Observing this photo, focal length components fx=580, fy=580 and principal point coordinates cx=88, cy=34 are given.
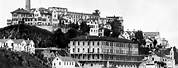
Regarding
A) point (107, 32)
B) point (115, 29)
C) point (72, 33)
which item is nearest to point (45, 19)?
point (107, 32)

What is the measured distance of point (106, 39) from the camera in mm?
151625

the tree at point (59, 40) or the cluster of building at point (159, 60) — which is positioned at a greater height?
the tree at point (59, 40)

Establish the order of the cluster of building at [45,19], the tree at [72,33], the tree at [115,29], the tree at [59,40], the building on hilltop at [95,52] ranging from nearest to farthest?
1. the building on hilltop at [95,52]
2. the tree at [59,40]
3. the tree at [72,33]
4. the tree at [115,29]
5. the cluster of building at [45,19]

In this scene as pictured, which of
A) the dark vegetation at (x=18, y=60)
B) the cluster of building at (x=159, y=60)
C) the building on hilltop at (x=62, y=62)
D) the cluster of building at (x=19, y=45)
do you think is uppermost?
the cluster of building at (x=19, y=45)

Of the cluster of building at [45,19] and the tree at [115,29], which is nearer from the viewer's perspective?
the tree at [115,29]

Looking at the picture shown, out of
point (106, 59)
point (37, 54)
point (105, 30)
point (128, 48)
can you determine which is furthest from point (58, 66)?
point (105, 30)

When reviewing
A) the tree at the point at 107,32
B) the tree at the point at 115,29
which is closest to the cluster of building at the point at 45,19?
the tree at the point at 107,32

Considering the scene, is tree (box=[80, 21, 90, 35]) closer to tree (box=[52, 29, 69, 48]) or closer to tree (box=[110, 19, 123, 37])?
tree (box=[110, 19, 123, 37])

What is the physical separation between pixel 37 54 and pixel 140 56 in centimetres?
3824

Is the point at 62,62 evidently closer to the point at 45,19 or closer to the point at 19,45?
the point at 19,45

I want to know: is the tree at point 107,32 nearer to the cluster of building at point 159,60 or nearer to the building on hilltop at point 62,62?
the cluster of building at point 159,60

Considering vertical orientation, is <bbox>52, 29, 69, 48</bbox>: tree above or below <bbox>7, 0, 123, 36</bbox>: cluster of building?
below

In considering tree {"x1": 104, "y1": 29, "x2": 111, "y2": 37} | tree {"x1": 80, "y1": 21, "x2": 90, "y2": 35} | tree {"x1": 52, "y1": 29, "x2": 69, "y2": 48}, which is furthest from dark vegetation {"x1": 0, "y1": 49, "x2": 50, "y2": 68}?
tree {"x1": 104, "y1": 29, "x2": 111, "y2": 37}

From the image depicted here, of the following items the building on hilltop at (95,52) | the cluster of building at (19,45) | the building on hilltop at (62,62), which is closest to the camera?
the building on hilltop at (62,62)
